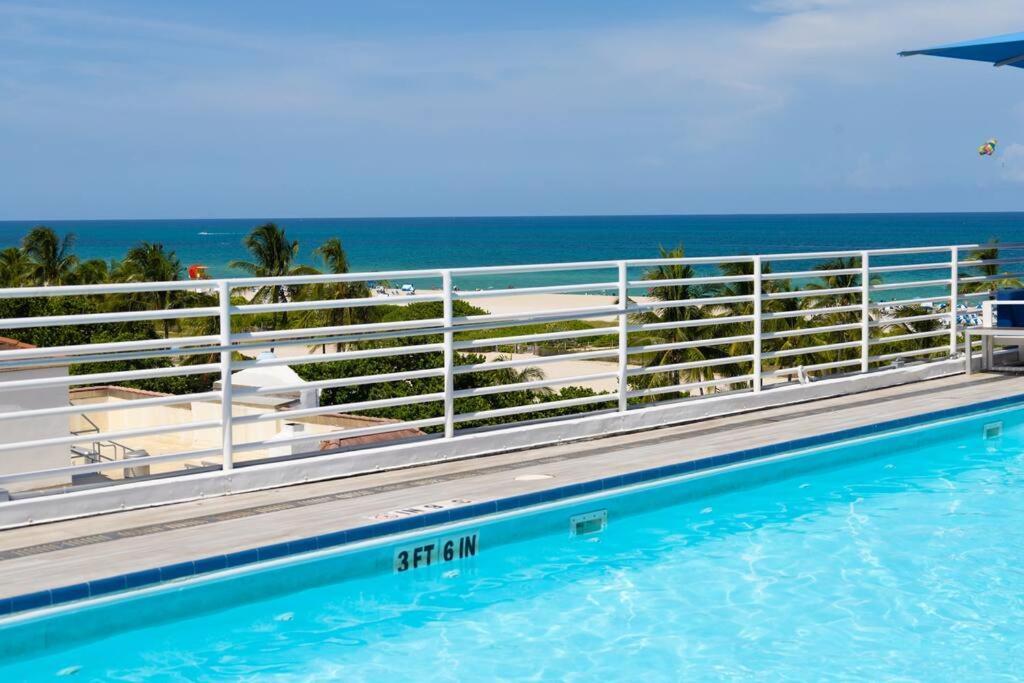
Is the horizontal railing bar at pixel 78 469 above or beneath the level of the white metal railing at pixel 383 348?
beneath

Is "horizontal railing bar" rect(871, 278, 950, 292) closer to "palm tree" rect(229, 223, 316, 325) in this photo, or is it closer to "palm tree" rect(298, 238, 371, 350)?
"palm tree" rect(298, 238, 371, 350)

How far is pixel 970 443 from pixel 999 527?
2.37 m

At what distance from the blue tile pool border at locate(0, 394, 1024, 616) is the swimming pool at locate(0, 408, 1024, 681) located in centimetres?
5

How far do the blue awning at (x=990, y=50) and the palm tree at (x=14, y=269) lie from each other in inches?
1540

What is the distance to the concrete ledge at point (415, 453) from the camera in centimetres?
597

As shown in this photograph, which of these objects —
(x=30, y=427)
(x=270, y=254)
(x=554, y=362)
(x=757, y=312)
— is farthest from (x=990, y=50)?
(x=270, y=254)

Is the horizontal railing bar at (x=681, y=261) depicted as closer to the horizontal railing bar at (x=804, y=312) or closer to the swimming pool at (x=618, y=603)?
the horizontal railing bar at (x=804, y=312)

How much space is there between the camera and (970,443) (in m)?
9.04

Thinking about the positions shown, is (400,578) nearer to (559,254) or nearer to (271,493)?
(271,493)

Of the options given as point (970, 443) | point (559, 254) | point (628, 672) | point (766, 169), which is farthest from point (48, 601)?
point (559, 254)

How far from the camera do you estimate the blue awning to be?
9.75 m

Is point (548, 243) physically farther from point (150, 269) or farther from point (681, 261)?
point (681, 261)

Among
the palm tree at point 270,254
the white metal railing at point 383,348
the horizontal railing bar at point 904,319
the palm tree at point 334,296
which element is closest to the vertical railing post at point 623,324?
the white metal railing at point 383,348

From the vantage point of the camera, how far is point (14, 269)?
44.0m
